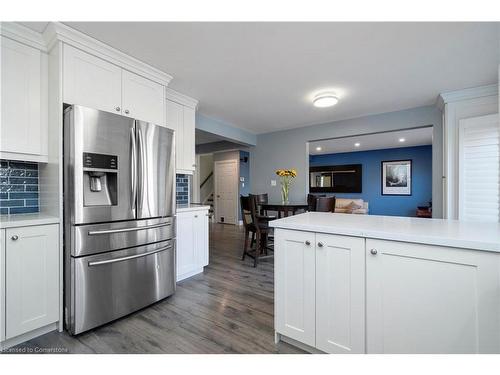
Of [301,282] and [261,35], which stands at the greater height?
[261,35]

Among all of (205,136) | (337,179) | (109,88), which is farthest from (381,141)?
(109,88)

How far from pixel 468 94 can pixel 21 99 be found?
481 cm

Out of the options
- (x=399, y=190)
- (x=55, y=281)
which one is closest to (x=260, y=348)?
(x=55, y=281)

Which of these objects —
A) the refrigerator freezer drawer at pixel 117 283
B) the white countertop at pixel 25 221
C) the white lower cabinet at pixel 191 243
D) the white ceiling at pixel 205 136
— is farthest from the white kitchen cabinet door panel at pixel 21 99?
the white ceiling at pixel 205 136

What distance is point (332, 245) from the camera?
135cm

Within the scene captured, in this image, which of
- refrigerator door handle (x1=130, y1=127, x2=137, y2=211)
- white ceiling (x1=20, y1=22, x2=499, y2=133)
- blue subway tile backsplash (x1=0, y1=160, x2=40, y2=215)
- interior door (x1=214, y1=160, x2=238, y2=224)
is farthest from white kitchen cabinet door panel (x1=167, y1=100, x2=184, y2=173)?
interior door (x1=214, y1=160, x2=238, y2=224)

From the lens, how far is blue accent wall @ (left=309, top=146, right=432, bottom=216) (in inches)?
280

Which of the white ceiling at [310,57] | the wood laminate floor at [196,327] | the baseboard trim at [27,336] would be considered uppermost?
the white ceiling at [310,57]

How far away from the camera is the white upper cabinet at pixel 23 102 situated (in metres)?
1.70

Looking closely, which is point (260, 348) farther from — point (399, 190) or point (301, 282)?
point (399, 190)

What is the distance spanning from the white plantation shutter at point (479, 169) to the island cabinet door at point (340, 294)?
8.75ft

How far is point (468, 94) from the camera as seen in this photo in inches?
116

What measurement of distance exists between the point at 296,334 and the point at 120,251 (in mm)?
1499

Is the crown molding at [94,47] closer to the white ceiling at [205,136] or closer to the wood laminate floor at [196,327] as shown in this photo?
the white ceiling at [205,136]
